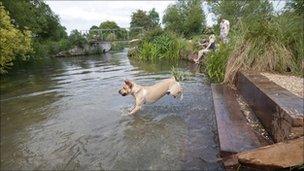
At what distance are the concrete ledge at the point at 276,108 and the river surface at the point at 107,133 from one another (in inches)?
35.0

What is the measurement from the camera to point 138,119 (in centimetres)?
741

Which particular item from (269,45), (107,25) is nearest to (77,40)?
(269,45)

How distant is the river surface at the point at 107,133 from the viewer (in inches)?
206

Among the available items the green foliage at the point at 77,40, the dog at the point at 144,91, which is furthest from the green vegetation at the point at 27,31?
the dog at the point at 144,91

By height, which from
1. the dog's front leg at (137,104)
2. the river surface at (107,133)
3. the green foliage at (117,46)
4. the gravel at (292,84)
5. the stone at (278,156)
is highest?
the gravel at (292,84)

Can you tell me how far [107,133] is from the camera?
663 cm

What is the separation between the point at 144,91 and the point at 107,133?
1553 millimetres

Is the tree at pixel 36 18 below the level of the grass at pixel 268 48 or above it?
above

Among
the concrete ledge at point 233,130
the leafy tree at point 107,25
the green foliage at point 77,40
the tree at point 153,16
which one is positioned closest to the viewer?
the concrete ledge at point 233,130

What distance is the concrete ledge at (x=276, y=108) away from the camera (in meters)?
3.70

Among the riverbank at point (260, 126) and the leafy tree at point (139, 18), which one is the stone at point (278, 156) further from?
the leafy tree at point (139, 18)

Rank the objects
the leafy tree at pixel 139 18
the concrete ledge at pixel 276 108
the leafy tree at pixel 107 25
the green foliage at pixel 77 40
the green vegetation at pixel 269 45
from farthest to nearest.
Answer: the leafy tree at pixel 107 25 → the leafy tree at pixel 139 18 → the green foliage at pixel 77 40 → the green vegetation at pixel 269 45 → the concrete ledge at pixel 276 108

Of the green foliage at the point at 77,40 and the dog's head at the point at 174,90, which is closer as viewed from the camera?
the dog's head at the point at 174,90

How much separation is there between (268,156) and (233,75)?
5.31 m
